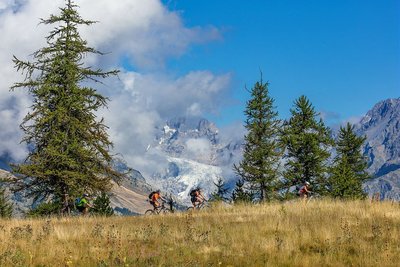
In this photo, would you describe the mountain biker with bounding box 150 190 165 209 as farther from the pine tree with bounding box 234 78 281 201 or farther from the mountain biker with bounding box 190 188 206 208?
the pine tree with bounding box 234 78 281 201

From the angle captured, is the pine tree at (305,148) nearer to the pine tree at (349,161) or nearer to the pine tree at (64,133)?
the pine tree at (349,161)

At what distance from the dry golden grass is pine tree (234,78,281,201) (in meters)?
27.8

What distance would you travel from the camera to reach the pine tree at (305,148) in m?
42.3

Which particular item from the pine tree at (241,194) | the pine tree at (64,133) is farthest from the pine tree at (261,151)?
the pine tree at (64,133)

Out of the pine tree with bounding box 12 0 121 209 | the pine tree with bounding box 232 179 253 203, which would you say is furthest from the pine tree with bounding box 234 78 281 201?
the pine tree with bounding box 12 0 121 209

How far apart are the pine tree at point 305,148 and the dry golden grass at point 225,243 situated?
93.5ft

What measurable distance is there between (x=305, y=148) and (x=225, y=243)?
33.3 metres

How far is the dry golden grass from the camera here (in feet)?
31.7

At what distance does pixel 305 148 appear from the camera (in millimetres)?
43031

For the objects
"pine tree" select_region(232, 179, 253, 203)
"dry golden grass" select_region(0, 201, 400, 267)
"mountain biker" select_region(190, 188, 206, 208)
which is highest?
"pine tree" select_region(232, 179, 253, 203)

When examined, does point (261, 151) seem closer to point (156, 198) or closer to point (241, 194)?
point (241, 194)

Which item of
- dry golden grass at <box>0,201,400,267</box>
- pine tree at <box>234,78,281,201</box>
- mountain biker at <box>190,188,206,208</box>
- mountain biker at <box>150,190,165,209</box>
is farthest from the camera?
pine tree at <box>234,78,281,201</box>

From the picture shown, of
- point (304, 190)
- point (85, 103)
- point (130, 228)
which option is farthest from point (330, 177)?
point (130, 228)

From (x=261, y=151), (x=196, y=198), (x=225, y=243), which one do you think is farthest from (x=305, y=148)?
(x=225, y=243)
